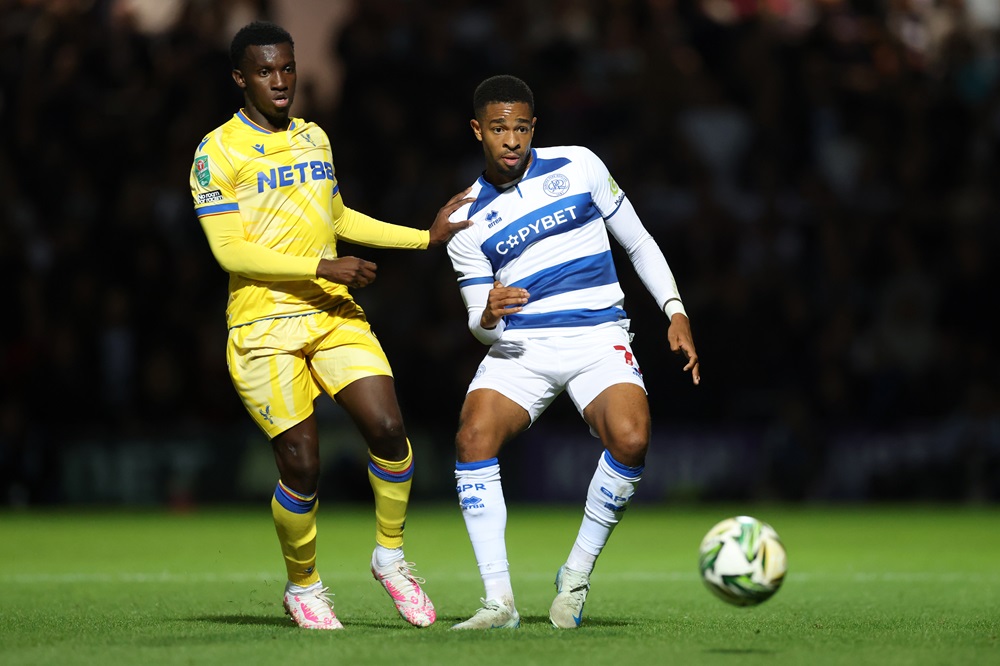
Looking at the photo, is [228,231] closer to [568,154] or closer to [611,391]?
[568,154]

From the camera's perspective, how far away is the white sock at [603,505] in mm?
6680

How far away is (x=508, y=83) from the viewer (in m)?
6.86

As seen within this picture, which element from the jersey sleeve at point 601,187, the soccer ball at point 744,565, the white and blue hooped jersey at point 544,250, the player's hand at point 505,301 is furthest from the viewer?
the jersey sleeve at point 601,187

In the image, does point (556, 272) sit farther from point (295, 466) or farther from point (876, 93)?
point (876, 93)

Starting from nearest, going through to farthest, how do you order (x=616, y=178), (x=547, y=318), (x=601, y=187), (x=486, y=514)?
(x=486, y=514)
(x=547, y=318)
(x=601, y=187)
(x=616, y=178)

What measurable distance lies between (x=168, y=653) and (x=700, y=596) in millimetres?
3305

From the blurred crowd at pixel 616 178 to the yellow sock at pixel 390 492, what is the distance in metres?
7.27

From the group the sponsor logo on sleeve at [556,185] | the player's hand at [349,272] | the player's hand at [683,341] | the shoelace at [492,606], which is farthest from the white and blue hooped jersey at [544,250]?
the shoelace at [492,606]

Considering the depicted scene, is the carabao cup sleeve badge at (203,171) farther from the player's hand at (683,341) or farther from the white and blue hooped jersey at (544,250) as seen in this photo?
the player's hand at (683,341)

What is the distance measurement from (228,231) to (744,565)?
2732 mm

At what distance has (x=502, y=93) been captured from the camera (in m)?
6.79

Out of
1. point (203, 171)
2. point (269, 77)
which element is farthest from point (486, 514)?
point (269, 77)

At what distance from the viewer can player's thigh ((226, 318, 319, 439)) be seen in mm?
6703

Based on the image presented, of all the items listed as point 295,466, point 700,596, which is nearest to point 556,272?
point 295,466
